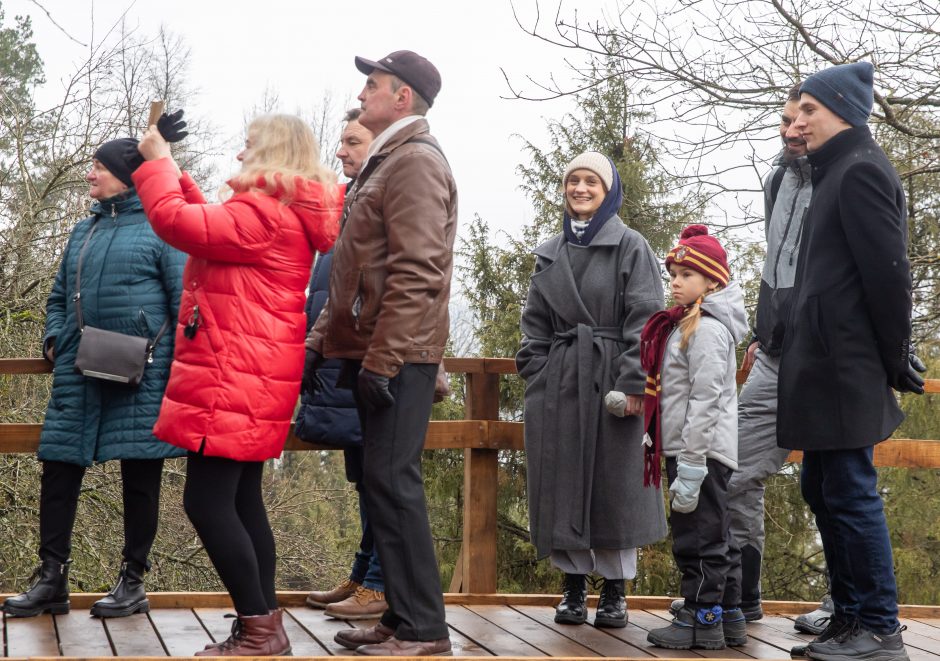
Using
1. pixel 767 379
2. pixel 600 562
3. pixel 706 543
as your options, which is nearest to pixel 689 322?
pixel 767 379

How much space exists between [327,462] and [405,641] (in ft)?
49.3

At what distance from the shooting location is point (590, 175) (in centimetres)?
451

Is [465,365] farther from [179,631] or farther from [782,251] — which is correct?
[179,631]

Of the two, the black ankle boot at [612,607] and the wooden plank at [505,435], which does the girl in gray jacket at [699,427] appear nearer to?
the black ankle boot at [612,607]

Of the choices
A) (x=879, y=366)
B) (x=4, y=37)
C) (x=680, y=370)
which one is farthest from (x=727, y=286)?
(x=4, y=37)

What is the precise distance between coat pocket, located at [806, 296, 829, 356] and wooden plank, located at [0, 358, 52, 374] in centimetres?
280

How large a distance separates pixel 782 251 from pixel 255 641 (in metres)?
2.34

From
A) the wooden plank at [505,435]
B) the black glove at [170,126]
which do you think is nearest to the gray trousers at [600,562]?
the wooden plank at [505,435]

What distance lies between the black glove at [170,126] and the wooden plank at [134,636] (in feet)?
5.33

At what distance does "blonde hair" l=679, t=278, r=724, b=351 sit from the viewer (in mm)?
3957

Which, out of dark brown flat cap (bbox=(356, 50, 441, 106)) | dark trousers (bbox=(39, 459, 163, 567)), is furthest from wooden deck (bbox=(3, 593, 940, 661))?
dark brown flat cap (bbox=(356, 50, 441, 106))

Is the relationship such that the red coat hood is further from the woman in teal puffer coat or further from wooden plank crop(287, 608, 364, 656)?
wooden plank crop(287, 608, 364, 656)

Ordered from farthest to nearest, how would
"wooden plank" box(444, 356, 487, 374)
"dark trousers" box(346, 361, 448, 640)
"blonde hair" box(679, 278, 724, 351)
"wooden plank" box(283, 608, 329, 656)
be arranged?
"wooden plank" box(444, 356, 487, 374) → "blonde hair" box(679, 278, 724, 351) → "wooden plank" box(283, 608, 329, 656) → "dark trousers" box(346, 361, 448, 640)

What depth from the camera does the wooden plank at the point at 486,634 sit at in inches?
152
